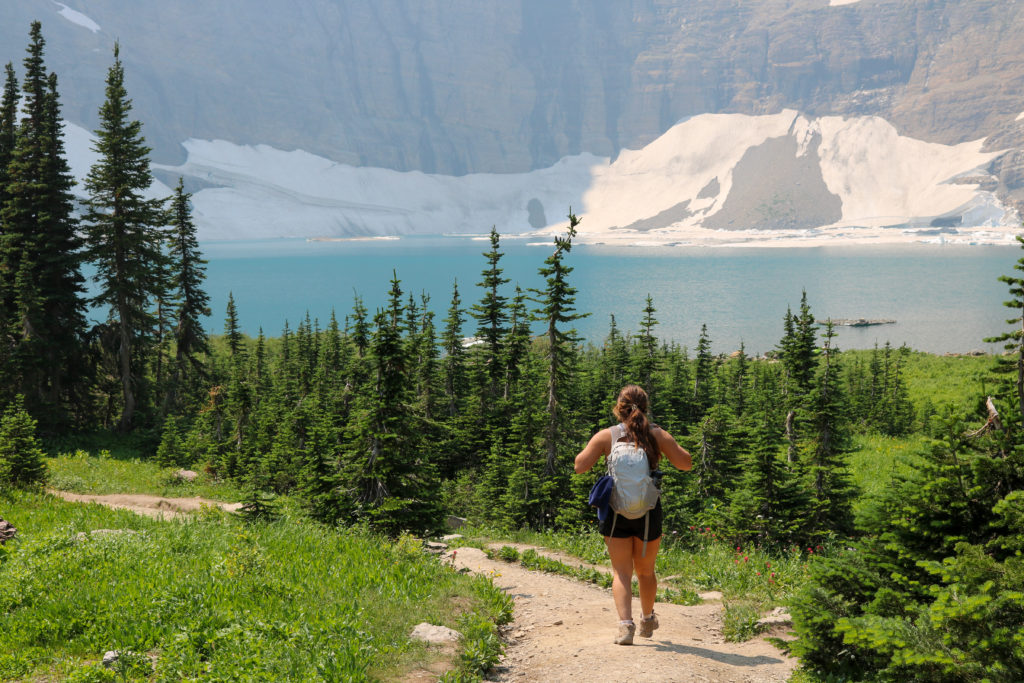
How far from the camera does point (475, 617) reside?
6.83 metres

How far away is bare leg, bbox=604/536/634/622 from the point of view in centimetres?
610

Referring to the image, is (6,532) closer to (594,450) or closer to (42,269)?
(594,450)

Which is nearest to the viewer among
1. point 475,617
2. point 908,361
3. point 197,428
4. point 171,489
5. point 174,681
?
point 174,681

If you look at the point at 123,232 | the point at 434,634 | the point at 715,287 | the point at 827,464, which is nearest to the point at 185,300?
the point at 123,232

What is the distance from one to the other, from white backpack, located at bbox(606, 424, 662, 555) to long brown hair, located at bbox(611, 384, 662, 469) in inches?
3.5

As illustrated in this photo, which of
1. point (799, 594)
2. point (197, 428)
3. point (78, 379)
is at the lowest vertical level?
point (197, 428)

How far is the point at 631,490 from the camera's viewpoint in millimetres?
5898

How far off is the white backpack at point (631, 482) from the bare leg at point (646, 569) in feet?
1.30

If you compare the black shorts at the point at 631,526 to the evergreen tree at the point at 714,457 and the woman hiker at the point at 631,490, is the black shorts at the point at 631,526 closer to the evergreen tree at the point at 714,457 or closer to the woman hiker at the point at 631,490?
the woman hiker at the point at 631,490

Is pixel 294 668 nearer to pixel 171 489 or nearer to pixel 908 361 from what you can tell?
pixel 171 489

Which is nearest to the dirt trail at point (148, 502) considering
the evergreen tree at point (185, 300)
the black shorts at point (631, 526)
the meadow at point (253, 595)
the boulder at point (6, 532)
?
the meadow at point (253, 595)

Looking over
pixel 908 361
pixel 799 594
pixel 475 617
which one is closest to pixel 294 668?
pixel 475 617

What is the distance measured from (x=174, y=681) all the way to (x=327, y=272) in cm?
14504

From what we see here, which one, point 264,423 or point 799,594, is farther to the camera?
point 264,423
